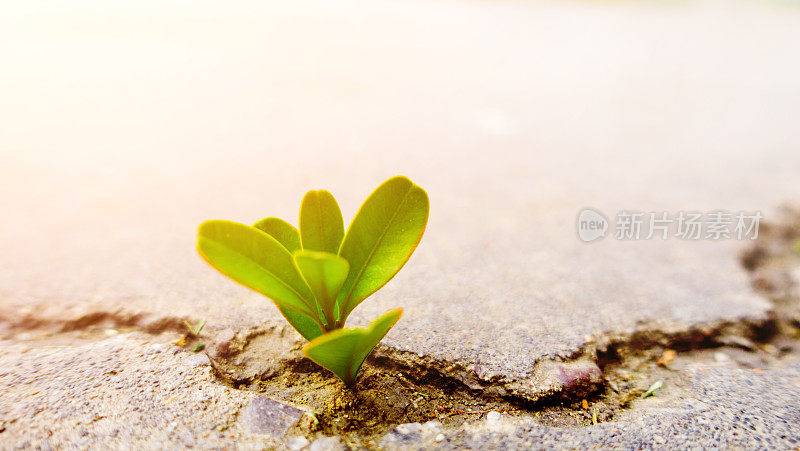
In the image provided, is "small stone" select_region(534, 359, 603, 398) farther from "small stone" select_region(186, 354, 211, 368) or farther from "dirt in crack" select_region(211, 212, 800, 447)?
"small stone" select_region(186, 354, 211, 368)

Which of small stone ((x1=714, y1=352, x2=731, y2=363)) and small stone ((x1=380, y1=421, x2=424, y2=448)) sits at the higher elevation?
small stone ((x1=714, y1=352, x2=731, y2=363))

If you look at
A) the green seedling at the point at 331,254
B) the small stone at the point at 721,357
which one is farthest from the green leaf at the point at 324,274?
the small stone at the point at 721,357

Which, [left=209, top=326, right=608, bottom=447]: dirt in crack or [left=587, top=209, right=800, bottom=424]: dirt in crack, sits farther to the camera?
[left=587, top=209, right=800, bottom=424]: dirt in crack

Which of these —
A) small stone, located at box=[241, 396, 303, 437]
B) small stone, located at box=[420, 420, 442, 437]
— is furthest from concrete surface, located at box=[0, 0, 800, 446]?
small stone, located at box=[241, 396, 303, 437]

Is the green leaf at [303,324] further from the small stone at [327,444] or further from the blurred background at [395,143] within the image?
the blurred background at [395,143]

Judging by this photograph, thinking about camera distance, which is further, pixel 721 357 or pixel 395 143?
pixel 395 143

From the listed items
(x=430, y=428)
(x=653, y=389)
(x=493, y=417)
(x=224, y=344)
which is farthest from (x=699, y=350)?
(x=224, y=344)

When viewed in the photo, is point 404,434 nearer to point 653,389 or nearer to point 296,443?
point 296,443
